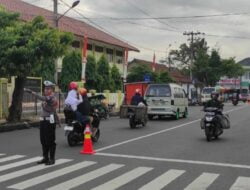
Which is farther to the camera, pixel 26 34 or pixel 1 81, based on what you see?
pixel 1 81

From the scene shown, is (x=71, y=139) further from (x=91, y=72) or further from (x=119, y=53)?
(x=119, y=53)

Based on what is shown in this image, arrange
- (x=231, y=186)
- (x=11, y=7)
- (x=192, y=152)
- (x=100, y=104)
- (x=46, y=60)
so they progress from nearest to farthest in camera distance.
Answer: (x=231, y=186), (x=192, y=152), (x=46, y=60), (x=100, y=104), (x=11, y=7)

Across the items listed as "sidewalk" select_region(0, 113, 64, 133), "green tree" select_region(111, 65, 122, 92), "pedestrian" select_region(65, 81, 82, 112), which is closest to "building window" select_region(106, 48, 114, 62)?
"green tree" select_region(111, 65, 122, 92)

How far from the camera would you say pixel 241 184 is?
357 inches

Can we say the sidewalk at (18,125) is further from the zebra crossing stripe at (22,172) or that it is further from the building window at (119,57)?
the building window at (119,57)

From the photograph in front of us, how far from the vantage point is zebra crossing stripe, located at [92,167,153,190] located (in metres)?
8.59

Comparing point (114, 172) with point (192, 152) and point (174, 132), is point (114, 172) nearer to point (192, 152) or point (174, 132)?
point (192, 152)

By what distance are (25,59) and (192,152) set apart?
915 cm

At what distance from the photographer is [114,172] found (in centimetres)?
1010

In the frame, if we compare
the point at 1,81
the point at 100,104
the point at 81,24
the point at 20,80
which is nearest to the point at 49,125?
the point at 20,80

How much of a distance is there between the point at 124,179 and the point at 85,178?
0.72m

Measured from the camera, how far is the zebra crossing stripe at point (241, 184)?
345 inches

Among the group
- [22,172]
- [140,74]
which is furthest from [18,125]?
[140,74]

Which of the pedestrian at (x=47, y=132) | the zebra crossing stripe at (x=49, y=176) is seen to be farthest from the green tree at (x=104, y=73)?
the zebra crossing stripe at (x=49, y=176)
